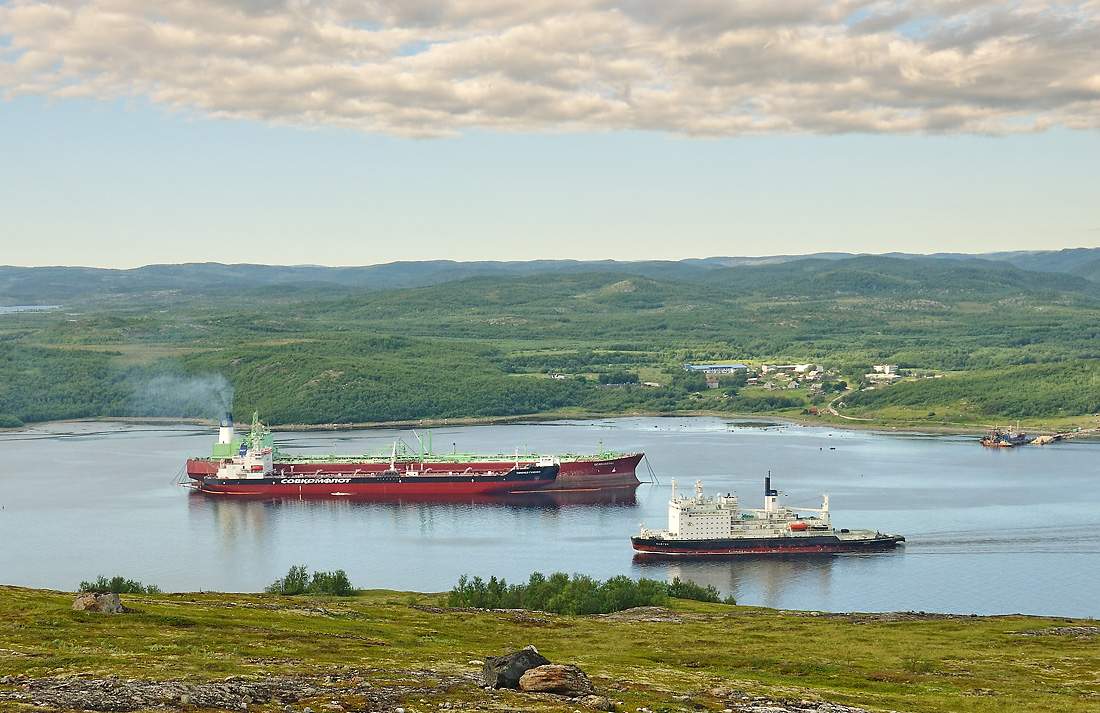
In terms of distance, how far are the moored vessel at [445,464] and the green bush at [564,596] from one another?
50.5 meters

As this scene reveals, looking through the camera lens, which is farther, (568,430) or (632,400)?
(632,400)

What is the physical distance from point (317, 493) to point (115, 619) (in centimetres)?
7931

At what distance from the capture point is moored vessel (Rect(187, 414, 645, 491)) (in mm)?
109812

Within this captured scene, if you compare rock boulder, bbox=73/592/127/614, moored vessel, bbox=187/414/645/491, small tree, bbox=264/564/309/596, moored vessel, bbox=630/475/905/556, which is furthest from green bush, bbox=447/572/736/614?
moored vessel, bbox=187/414/645/491

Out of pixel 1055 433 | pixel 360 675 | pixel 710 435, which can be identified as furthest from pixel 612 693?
pixel 1055 433

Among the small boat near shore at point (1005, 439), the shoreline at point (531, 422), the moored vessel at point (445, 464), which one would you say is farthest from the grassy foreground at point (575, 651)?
the shoreline at point (531, 422)

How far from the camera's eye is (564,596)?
5462 centimetres

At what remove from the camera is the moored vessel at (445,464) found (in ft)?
360

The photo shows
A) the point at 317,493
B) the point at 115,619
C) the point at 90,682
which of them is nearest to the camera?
the point at 90,682

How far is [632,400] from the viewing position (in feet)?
619

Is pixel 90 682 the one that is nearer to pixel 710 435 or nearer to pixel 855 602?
pixel 855 602

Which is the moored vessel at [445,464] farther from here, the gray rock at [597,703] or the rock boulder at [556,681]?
the gray rock at [597,703]

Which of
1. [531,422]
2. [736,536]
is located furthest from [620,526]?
[531,422]

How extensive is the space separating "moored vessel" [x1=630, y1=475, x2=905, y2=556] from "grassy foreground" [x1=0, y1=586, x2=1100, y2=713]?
87.6 ft
